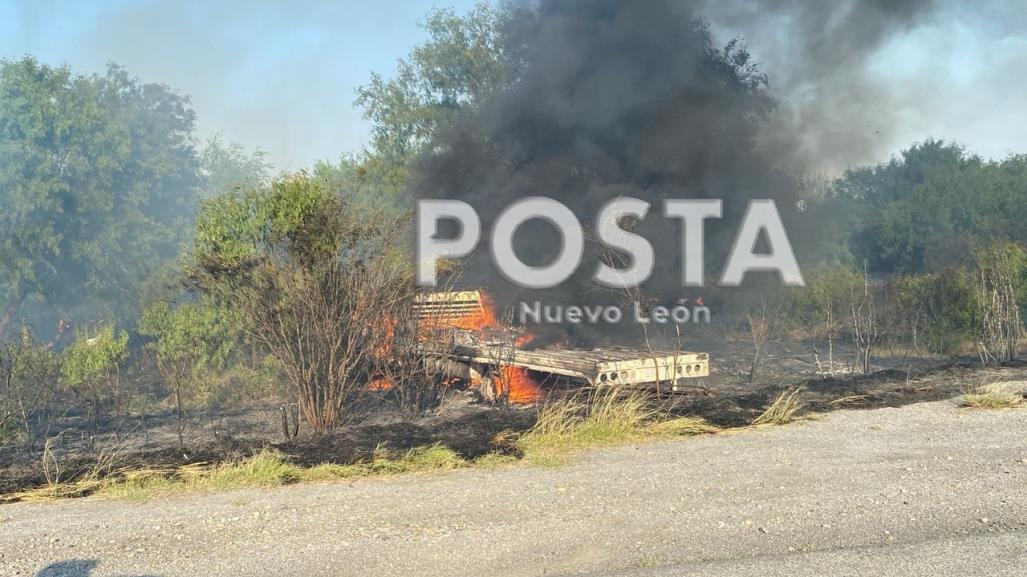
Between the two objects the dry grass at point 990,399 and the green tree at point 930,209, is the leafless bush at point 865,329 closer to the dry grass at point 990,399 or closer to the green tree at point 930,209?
the dry grass at point 990,399

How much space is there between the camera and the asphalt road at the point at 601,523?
16.6 ft

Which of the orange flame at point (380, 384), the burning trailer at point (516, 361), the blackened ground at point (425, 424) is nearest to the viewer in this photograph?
the blackened ground at point (425, 424)

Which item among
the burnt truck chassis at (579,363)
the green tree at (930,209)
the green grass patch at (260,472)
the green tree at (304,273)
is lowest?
the green grass patch at (260,472)

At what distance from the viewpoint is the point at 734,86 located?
54.9 feet

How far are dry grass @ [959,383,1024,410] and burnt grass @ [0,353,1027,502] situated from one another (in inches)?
14.0

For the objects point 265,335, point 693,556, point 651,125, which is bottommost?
point 693,556

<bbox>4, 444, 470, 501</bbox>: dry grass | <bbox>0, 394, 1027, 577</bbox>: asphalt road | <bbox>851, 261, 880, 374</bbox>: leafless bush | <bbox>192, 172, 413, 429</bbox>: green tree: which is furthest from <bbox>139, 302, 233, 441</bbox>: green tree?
<bbox>851, 261, 880, 374</bbox>: leafless bush

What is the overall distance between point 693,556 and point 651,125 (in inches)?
459

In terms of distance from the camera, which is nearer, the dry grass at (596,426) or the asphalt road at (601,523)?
the asphalt road at (601,523)

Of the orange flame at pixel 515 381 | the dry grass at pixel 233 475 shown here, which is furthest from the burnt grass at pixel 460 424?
the orange flame at pixel 515 381

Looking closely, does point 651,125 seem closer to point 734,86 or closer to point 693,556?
point 734,86

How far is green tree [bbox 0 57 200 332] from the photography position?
25.6m

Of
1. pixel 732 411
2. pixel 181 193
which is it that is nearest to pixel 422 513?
pixel 732 411

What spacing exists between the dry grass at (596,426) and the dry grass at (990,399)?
10.0 ft
